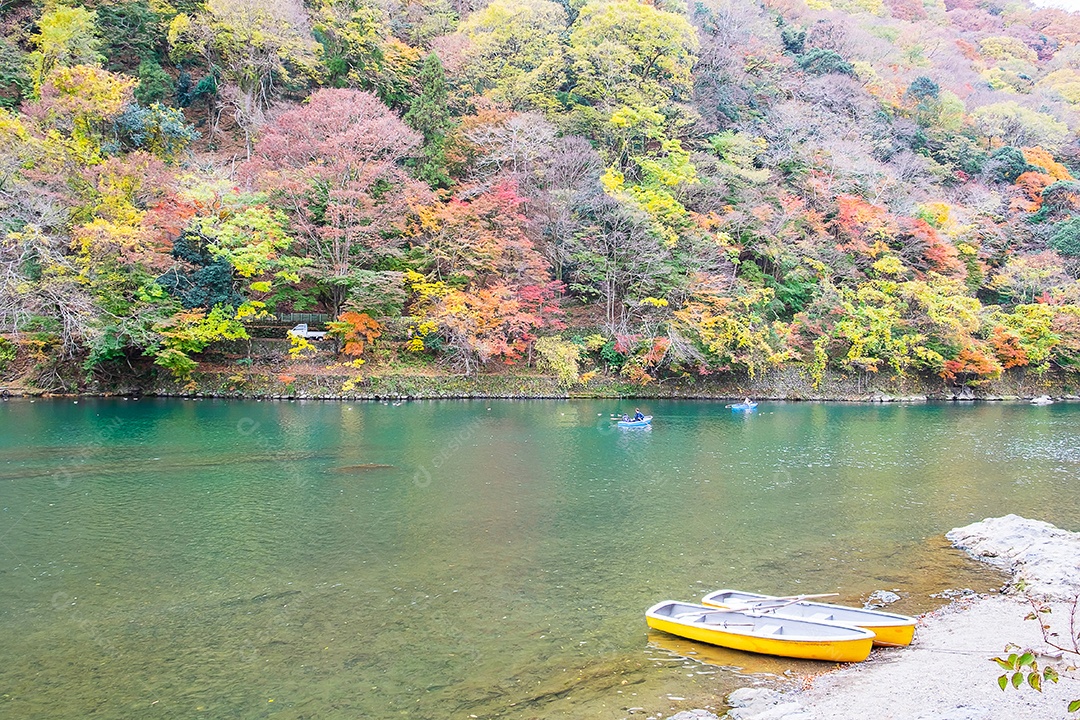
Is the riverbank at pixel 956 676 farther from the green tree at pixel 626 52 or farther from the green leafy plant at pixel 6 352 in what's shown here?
the green tree at pixel 626 52

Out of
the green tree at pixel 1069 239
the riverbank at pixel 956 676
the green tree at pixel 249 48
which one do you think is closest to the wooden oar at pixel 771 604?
the riverbank at pixel 956 676

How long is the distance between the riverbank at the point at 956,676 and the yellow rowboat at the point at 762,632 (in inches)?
13.5

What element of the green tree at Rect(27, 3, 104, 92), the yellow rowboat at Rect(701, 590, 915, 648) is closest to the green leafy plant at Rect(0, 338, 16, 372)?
the green tree at Rect(27, 3, 104, 92)

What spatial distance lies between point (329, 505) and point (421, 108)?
33.7 meters

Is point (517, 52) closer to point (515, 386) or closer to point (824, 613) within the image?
point (515, 386)

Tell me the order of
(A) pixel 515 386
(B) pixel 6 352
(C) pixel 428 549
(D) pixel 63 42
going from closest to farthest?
(C) pixel 428 549 < (B) pixel 6 352 < (A) pixel 515 386 < (D) pixel 63 42

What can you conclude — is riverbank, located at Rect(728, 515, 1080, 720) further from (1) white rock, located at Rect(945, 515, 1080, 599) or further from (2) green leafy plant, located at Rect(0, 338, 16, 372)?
(2) green leafy plant, located at Rect(0, 338, 16, 372)

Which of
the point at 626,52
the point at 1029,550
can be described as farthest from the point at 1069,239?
the point at 1029,550

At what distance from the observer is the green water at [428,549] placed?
9.02m

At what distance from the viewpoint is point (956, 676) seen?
29.1 feet

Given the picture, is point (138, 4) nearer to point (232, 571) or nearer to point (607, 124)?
point (607, 124)

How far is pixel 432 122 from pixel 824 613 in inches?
1574

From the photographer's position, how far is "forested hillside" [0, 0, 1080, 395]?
33.5 m

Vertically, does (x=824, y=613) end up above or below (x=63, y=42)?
below
